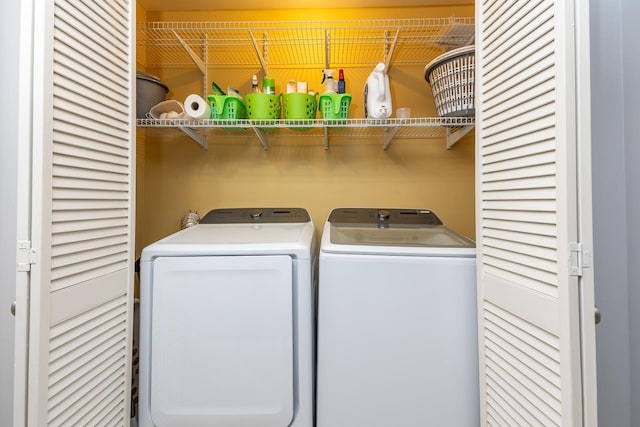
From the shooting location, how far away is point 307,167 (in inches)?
79.0

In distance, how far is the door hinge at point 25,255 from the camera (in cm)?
82

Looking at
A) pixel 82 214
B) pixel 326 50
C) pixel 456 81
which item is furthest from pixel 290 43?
pixel 82 214

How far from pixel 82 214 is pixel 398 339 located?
1.12 m

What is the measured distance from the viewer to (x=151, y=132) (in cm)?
195

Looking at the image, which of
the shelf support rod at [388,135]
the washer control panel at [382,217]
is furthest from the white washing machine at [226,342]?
the shelf support rod at [388,135]

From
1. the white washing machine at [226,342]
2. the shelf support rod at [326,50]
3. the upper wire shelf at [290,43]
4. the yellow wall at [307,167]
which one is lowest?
the white washing machine at [226,342]

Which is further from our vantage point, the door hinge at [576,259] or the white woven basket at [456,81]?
the white woven basket at [456,81]

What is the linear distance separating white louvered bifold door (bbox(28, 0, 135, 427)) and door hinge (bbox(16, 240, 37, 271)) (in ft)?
0.05

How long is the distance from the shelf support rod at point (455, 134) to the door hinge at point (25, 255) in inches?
71.1

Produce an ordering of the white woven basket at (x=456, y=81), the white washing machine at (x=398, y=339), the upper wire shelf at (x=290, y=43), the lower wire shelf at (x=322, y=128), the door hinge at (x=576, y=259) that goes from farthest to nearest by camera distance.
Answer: the upper wire shelf at (x=290, y=43) < the lower wire shelf at (x=322, y=128) < the white woven basket at (x=456, y=81) < the white washing machine at (x=398, y=339) < the door hinge at (x=576, y=259)

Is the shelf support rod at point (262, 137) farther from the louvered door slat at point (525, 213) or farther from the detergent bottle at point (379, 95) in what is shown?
the louvered door slat at point (525, 213)

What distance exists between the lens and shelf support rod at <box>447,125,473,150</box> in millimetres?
1698

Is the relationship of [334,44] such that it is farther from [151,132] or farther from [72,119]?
[72,119]

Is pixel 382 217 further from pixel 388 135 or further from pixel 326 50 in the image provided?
pixel 326 50
